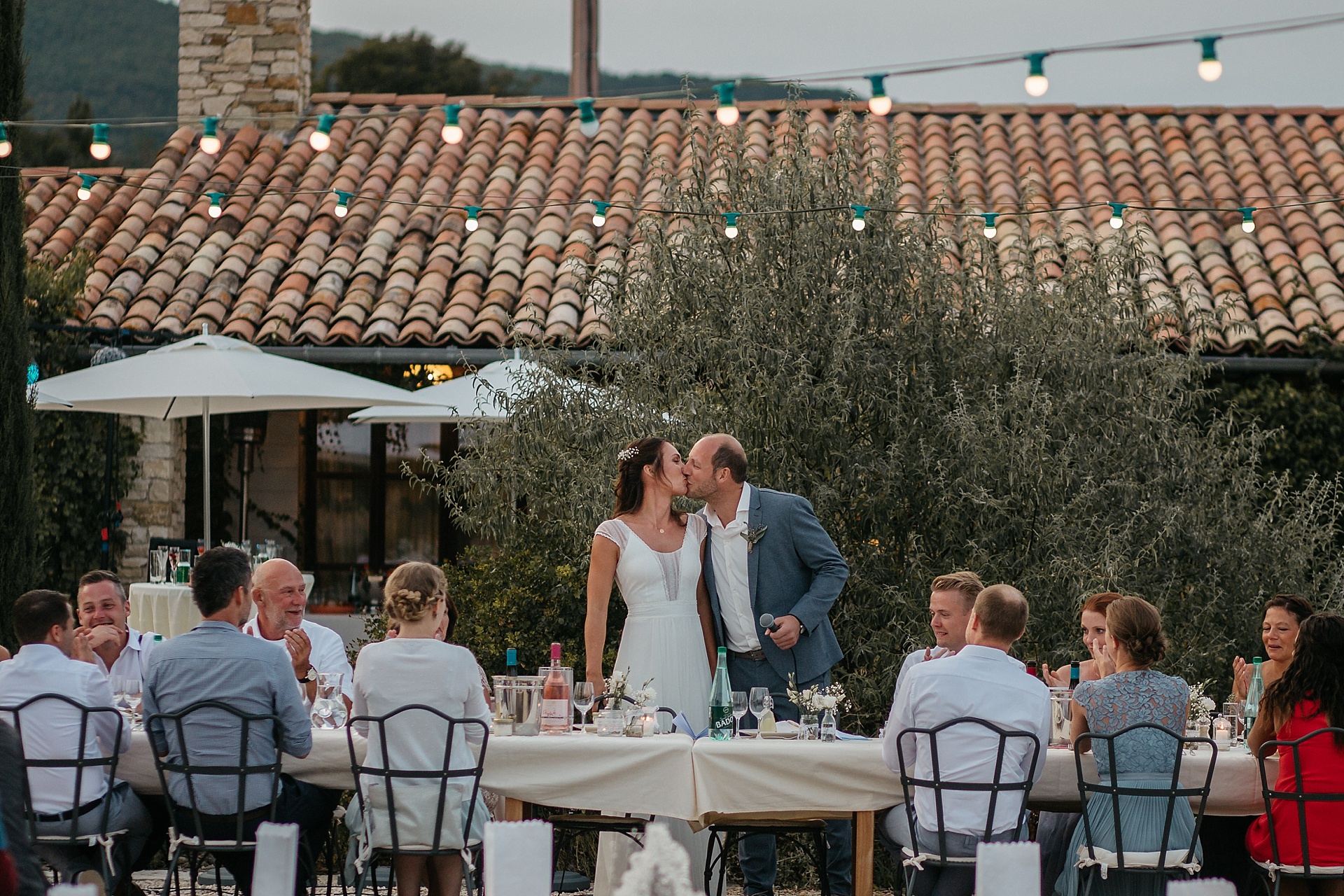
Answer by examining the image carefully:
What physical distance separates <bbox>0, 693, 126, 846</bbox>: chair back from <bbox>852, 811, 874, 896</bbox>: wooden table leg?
96.7 inches

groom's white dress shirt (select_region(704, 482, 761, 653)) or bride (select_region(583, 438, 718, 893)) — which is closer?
bride (select_region(583, 438, 718, 893))

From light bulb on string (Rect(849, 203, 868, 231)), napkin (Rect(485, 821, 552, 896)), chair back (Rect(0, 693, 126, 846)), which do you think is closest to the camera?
napkin (Rect(485, 821, 552, 896))

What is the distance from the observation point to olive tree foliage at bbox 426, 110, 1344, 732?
271 inches

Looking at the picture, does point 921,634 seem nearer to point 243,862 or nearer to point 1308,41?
point 243,862

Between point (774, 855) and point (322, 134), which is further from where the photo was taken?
point (322, 134)

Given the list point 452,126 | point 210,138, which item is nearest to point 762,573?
point 452,126

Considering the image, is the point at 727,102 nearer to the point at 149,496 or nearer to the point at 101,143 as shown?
the point at 101,143

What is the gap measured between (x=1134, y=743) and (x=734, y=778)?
129 cm

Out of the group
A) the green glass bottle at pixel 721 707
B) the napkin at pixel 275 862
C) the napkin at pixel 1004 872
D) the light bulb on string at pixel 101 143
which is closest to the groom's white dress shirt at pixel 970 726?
the napkin at pixel 1004 872

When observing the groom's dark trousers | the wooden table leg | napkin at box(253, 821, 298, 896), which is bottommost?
the groom's dark trousers

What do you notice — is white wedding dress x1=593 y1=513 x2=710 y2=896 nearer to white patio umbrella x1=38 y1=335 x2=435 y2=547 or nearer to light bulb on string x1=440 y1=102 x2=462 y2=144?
light bulb on string x1=440 y1=102 x2=462 y2=144

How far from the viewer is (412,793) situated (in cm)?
455

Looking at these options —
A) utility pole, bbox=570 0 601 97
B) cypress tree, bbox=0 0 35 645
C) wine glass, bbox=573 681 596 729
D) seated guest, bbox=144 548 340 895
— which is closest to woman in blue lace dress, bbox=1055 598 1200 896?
wine glass, bbox=573 681 596 729

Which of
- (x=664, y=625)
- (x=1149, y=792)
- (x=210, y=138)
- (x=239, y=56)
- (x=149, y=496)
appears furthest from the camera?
(x=239, y=56)
